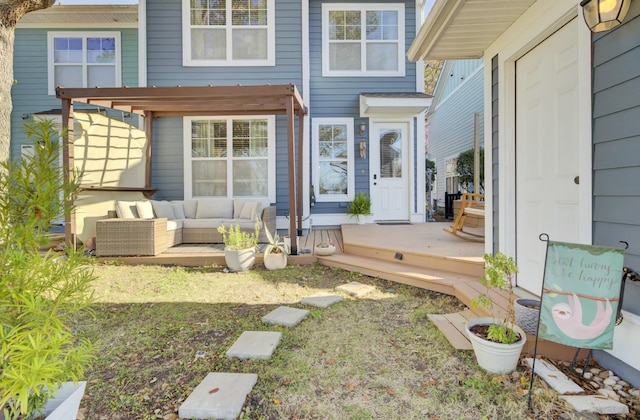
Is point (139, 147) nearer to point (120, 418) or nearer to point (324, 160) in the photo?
point (324, 160)

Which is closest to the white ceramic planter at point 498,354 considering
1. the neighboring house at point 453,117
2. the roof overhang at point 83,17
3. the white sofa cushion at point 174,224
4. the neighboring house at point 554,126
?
the neighboring house at point 554,126

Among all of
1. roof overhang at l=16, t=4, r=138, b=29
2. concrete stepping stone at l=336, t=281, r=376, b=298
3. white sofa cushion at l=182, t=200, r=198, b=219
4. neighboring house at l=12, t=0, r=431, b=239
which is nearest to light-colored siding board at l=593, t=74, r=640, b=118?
concrete stepping stone at l=336, t=281, r=376, b=298

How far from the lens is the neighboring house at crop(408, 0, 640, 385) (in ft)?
6.33

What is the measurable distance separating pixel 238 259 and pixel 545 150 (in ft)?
12.1

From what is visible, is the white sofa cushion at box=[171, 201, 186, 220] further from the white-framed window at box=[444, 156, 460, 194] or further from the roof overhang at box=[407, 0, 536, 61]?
the white-framed window at box=[444, 156, 460, 194]

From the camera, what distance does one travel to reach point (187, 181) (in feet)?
23.3

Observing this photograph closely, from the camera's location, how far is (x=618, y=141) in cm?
197

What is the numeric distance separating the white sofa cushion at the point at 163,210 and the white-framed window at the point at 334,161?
9.17 ft

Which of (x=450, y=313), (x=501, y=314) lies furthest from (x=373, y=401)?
(x=450, y=313)

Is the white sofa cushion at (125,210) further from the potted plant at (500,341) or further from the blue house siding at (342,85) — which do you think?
the potted plant at (500,341)

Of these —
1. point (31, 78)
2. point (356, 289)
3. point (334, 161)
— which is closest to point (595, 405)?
point (356, 289)

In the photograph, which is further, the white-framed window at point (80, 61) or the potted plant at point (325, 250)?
the white-framed window at point (80, 61)

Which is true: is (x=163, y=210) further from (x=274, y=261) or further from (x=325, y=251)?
(x=325, y=251)

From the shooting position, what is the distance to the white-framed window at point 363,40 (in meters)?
7.14
